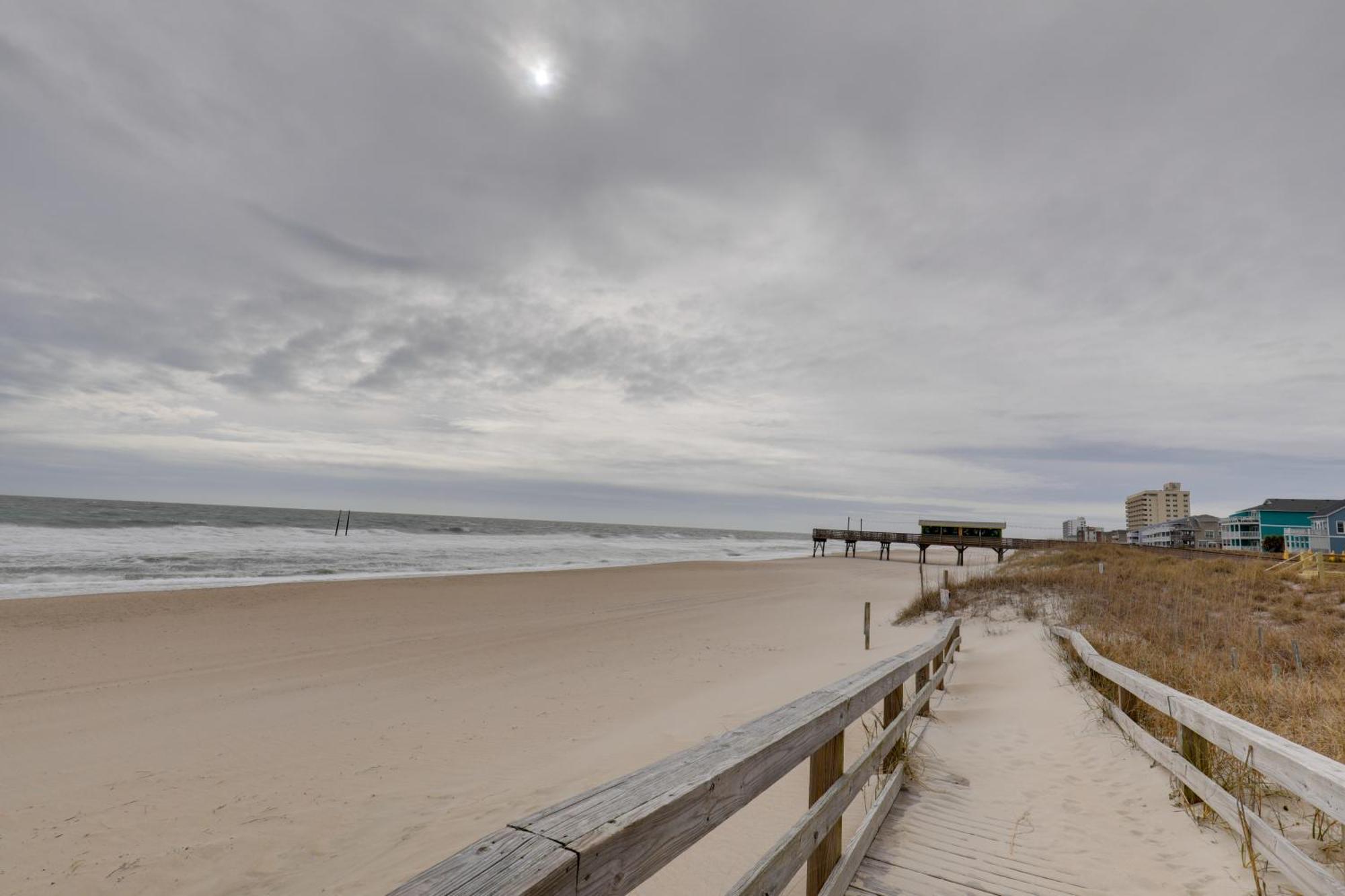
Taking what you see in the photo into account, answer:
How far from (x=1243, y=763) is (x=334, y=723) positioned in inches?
351

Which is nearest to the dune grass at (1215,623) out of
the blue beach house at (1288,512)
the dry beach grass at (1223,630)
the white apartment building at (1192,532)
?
the dry beach grass at (1223,630)

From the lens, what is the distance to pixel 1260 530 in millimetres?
60875

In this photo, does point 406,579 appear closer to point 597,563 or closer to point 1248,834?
point 597,563

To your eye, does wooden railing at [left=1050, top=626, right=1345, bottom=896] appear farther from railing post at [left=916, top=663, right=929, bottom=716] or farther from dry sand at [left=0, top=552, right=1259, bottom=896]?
railing post at [left=916, top=663, right=929, bottom=716]

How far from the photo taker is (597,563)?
1464 inches

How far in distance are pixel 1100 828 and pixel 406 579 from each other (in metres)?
23.8

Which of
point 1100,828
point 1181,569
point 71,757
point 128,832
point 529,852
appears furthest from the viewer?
point 1181,569

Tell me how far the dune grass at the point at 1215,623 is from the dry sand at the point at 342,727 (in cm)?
125

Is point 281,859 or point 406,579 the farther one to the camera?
point 406,579

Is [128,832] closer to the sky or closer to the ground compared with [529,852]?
closer to the ground

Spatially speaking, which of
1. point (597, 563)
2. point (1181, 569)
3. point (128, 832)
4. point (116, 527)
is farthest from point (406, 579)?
point (116, 527)

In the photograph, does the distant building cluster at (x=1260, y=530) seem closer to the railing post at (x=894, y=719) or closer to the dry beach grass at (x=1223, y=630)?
the dry beach grass at (x=1223, y=630)

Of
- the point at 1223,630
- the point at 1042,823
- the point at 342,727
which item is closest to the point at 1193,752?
the point at 1042,823

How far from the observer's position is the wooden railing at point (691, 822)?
1.21 metres
